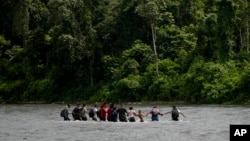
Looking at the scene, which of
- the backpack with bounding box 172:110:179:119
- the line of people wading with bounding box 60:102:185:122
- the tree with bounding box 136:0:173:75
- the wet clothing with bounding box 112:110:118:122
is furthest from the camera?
the tree with bounding box 136:0:173:75

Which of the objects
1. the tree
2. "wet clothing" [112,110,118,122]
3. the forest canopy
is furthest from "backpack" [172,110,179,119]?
the tree

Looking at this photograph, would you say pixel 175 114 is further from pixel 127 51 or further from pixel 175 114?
pixel 127 51

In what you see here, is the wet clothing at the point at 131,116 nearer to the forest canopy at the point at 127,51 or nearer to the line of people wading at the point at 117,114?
the line of people wading at the point at 117,114

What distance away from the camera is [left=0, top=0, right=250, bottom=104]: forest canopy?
65.2 m

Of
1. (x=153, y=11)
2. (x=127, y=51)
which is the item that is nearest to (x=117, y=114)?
(x=153, y=11)

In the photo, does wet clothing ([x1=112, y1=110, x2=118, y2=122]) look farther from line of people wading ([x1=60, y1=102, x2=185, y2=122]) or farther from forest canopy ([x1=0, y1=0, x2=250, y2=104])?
forest canopy ([x1=0, y1=0, x2=250, y2=104])

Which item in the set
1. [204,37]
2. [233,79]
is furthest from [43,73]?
[233,79]

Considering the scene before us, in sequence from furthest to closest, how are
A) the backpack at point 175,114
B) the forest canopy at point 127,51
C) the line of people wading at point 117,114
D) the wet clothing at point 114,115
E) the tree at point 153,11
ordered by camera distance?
the tree at point 153,11, the forest canopy at point 127,51, the wet clothing at point 114,115, the line of people wading at point 117,114, the backpack at point 175,114

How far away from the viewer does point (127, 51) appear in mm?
72625

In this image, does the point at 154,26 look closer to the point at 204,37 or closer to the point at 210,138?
the point at 204,37

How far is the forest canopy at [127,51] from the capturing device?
65.2 meters

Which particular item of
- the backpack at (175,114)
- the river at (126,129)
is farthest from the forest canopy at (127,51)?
the backpack at (175,114)

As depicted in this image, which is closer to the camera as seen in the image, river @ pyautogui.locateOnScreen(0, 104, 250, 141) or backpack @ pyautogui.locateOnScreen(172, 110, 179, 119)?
river @ pyautogui.locateOnScreen(0, 104, 250, 141)

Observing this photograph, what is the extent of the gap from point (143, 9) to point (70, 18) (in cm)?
1031
